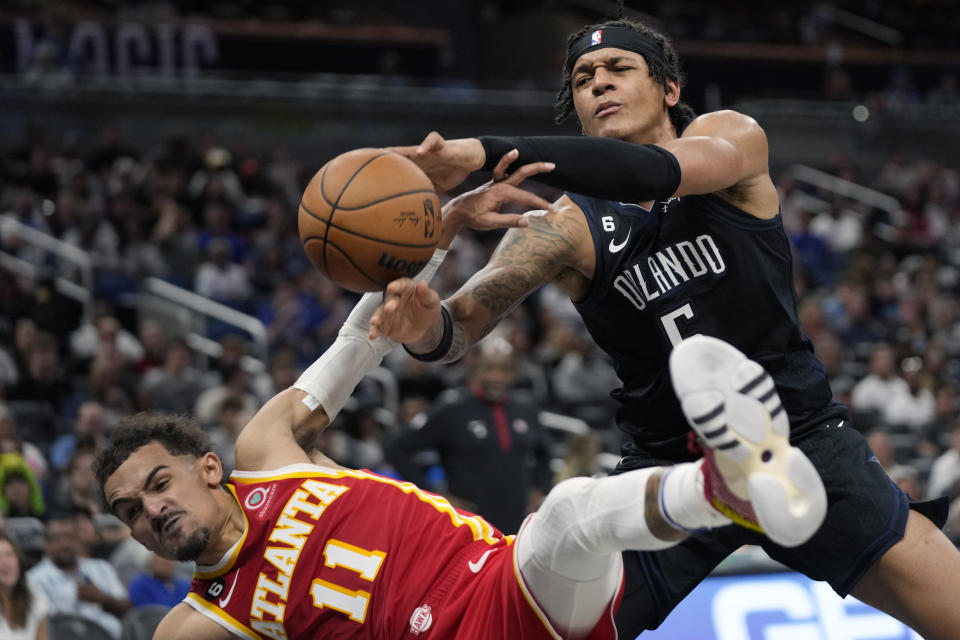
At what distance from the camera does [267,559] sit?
3.68 metres

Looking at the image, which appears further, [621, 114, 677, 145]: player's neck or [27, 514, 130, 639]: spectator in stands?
[27, 514, 130, 639]: spectator in stands

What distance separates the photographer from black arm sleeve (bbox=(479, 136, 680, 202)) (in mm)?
3191

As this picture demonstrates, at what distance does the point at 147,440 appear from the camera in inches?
147

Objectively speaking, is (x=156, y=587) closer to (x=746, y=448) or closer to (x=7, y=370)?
(x=7, y=370)

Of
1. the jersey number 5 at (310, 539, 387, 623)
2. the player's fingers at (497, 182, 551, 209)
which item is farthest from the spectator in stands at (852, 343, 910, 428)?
the player's fingers at (497, 182, 551, 209)

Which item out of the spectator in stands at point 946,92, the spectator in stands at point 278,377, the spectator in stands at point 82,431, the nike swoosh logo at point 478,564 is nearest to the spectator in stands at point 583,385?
the spectator in stands at point 278,377

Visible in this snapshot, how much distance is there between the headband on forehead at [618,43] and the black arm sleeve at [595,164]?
78 cm

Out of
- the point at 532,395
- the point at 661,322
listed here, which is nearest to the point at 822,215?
the point at 532,395

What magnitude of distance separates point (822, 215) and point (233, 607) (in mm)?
13958

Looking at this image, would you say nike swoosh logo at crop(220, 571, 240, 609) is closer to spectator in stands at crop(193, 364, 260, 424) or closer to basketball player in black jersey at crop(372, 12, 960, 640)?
basketball player in black jersey at crop(372, 12, 960, 640)

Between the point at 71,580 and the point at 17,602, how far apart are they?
836 millimetres

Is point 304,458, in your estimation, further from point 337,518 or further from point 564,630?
point 564,630

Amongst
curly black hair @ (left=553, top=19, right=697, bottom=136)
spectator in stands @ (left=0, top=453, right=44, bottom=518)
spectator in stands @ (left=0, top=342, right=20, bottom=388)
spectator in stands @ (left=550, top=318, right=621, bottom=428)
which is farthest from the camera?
spectator in stands @ (left=550, top=318, right=621, bottom=428)

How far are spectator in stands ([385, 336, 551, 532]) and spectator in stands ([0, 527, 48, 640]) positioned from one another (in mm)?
2595
